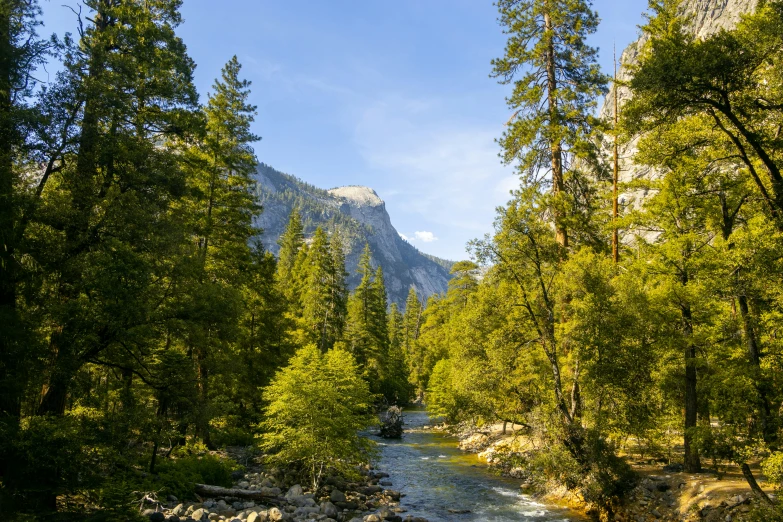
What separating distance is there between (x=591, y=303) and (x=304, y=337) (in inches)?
761

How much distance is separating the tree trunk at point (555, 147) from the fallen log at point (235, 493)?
1255 cm

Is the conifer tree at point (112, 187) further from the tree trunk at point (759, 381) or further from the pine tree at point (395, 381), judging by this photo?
the pine tree at point (395, 381)

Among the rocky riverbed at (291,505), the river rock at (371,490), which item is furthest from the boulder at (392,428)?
the river rock at (371,490)

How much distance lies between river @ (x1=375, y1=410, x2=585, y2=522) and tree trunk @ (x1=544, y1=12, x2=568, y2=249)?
899 cm

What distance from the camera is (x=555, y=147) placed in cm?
1590

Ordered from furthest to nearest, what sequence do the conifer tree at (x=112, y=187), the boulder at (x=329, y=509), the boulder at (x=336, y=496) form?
1. the boulder at (x=336, y=496)
2. the boulder at (x=329, y=509)
3. the conifer tree at (x=112, y=187)

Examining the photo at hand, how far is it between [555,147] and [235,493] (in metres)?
15.1

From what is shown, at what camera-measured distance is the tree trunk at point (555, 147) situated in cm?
1587

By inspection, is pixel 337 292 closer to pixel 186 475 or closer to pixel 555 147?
pixel 555 147

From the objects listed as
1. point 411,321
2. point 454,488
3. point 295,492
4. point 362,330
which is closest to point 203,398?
point 295,492

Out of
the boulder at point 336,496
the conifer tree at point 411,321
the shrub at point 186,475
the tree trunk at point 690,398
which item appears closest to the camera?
the shrub at point 186,475

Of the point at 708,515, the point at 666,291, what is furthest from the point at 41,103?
the point at 708,515

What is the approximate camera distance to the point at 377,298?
4656 cm

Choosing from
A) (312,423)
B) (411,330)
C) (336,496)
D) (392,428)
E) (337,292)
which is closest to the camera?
(336,496)
